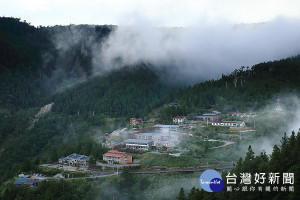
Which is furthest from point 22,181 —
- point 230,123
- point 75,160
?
point 230,123

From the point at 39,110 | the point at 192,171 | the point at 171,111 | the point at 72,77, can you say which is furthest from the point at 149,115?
the point at 72,77

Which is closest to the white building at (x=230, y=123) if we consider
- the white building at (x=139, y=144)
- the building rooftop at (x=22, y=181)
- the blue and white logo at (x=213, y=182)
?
the white building at (x=139, y=144)

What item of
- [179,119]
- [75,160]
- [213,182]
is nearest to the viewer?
[213,182]

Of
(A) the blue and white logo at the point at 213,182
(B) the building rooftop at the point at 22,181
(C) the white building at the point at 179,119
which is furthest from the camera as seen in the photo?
(C) the white building at the point at 179,119

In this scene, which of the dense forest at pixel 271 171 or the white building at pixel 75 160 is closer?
the dense forest at pixel 271 171

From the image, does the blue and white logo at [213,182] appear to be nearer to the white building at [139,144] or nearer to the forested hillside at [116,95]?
the white building at [139,144]

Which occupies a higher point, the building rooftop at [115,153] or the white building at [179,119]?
the white building at [179,119]

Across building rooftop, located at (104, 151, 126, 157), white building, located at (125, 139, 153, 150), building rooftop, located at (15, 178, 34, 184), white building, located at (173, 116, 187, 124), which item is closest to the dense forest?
building rooftop, located at (104, 151, 126, 157)

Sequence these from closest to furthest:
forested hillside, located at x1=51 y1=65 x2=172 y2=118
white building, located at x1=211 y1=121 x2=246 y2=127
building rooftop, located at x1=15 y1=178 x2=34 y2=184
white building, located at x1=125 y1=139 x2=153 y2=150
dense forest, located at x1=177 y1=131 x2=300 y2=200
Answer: dense forest, located at x1=177 y1=131 x2=300 y2=200, building rooftop, located at x1=15 y1=178 x2=34 y2=184, white building, located at x1=125 y1=139 x2=153 y2=150, white building, located at x1=211 y1=121 x2=246 y2=127, forested hillside, located at x1=51 y1=65 x2=172 y2=118

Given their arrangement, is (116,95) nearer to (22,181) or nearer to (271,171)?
(22,181)

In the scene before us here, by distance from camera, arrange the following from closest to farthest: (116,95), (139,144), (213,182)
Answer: (213,182)
(139,144)
(116,95)

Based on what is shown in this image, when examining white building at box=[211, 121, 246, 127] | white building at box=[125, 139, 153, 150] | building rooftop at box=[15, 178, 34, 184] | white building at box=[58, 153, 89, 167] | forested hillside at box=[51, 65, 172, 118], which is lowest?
building rooftop at box=[15, 178, 34, 184]

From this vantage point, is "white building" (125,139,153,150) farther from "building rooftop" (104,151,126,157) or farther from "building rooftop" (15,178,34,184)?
"building rooftop" (15,178,34,184)

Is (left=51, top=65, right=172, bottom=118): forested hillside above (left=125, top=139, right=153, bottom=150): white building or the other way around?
above
